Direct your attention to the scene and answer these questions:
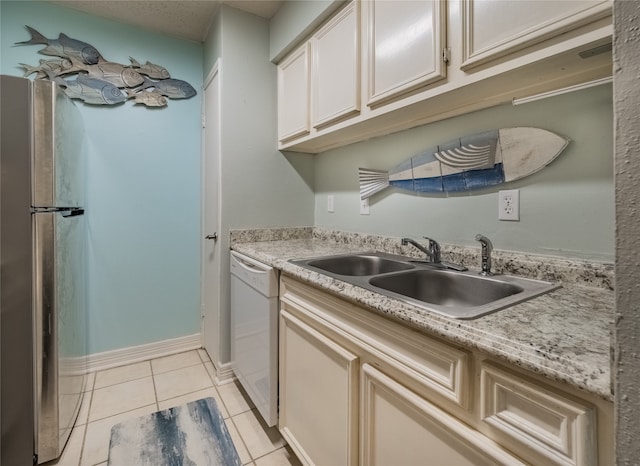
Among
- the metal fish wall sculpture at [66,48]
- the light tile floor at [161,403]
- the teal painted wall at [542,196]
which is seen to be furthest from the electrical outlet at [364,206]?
the metal fish wall sculpture at [66,48]

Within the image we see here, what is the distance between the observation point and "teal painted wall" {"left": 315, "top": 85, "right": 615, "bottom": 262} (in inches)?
36.6

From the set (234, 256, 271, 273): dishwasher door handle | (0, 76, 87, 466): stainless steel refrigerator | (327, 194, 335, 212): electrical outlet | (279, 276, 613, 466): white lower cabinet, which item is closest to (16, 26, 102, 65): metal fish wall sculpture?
(0, 76, 87, 466): stainless steel refrigerator

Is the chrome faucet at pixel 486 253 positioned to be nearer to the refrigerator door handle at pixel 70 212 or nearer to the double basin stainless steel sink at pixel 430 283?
the double basin stainless steel sink at pixel 430 283

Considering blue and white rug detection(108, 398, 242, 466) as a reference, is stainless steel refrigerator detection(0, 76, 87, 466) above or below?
above

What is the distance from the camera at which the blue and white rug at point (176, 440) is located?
1264 mm

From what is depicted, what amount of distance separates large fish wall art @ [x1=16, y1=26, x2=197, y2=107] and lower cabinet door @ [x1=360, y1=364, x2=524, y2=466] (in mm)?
2380

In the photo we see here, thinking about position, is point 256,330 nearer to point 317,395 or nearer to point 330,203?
point 317,395

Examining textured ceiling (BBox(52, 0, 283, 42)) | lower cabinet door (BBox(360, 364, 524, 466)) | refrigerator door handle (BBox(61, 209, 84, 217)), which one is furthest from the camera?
textured ceiling (BBox(52, 0, 283, 42))

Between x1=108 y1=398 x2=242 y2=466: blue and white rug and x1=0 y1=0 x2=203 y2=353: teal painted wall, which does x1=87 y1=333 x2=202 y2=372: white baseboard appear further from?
x1=108 y1=398 x2=242 y2=466: blue and white rug

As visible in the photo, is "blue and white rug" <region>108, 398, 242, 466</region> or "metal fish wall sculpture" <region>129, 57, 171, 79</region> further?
"metal fish wall sculpture" <region>129, 57, 171, 79</region>

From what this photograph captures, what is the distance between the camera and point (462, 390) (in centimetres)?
63

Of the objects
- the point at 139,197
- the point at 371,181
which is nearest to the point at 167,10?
the point at 139,197

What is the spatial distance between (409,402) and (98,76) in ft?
8.65

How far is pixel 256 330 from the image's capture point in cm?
155
